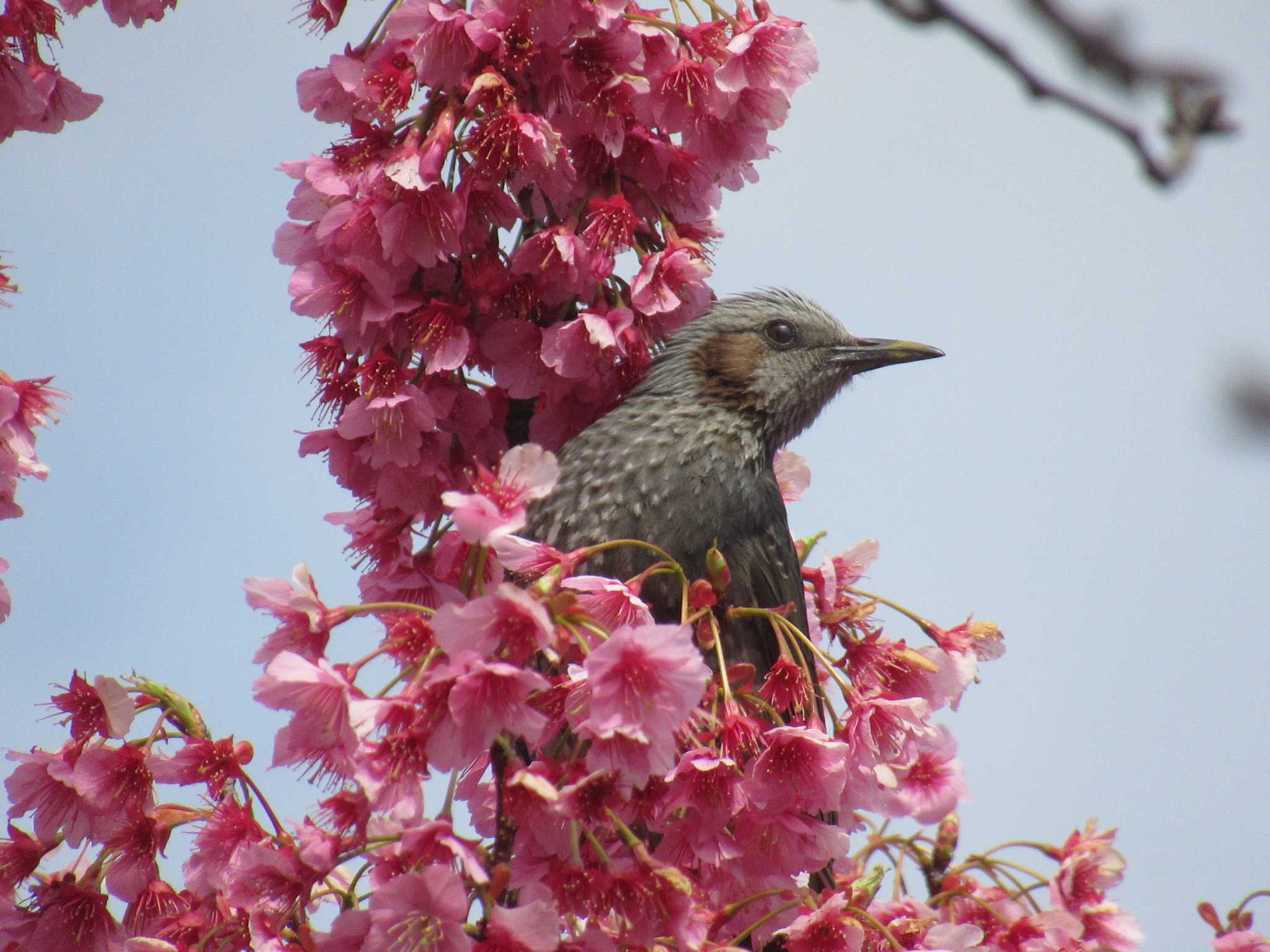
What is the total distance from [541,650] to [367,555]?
122 centimetres

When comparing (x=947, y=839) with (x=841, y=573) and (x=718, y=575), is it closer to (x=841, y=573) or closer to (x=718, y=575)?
(x=841, y=573)

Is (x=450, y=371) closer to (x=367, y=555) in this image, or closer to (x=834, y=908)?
(x=367, y=555)

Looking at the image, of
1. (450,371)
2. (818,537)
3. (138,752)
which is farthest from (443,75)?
(138,752)

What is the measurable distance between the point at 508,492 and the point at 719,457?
1.74 metres

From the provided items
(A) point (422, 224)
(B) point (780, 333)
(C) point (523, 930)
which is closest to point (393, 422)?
(A) point (422, 224)

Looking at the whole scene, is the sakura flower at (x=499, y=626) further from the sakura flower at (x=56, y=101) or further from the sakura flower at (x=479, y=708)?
the sakura flower at (x=56, y=101)

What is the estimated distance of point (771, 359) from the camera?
14.7 feet

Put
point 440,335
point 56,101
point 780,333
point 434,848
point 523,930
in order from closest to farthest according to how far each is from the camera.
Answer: point 523,930 → point 434,848 → point 440,335 → point 56,101 → point 780,333

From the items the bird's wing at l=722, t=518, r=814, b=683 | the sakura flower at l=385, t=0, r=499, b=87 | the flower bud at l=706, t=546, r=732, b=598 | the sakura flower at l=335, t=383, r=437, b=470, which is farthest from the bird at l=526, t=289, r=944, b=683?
the sakura flower at l=385, t=0, r=499, b=87

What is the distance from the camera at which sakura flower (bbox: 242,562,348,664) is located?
2531 millimetres

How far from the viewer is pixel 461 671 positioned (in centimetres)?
219

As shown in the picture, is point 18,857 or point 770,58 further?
point 770,58

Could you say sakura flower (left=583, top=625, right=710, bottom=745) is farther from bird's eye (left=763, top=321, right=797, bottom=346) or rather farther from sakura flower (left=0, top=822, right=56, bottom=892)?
bird's eye (left=763, top=321, right=797, bottom=346)

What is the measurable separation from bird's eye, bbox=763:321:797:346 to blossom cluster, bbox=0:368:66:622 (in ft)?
7.26
